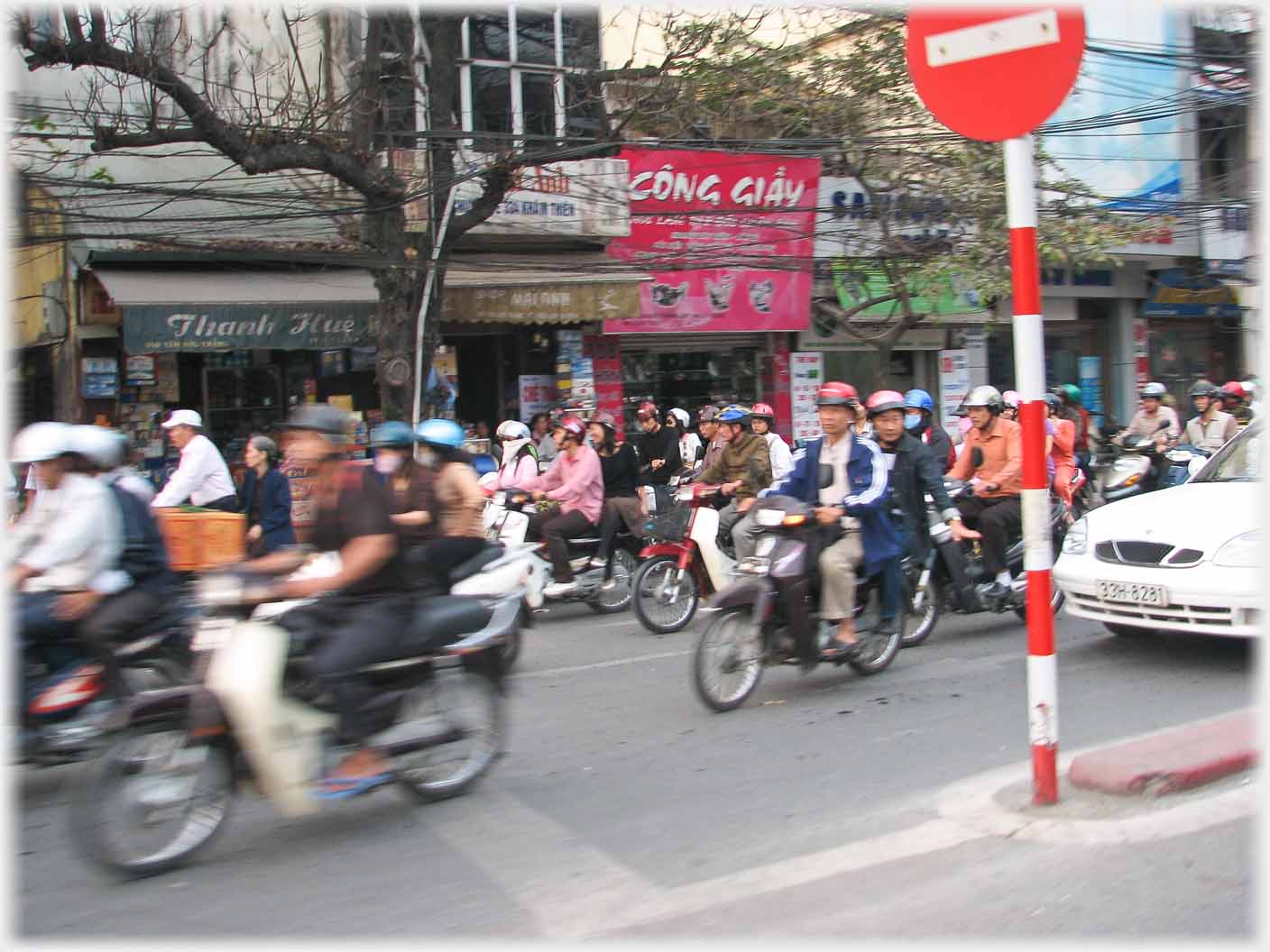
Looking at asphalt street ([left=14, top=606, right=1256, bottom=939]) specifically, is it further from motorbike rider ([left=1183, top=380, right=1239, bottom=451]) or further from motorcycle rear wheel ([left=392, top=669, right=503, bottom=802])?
motorbike rider ([left=1183, top=380, right=1239, bottom=451])

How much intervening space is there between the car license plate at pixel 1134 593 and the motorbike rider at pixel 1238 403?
27.8ft

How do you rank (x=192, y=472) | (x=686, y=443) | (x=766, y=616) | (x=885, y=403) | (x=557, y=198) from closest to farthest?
(x=766, y=616)
(x=885, y=403)
(x=192, y=472)
(x=686, y=443)
(x=557, y=198)

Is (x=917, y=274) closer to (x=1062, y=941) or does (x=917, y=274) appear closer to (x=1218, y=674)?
(x=1218, y=674)

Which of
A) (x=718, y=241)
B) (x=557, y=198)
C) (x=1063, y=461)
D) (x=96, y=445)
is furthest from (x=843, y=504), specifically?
(x=718, y=241)

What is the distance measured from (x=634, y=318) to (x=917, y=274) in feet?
13.9

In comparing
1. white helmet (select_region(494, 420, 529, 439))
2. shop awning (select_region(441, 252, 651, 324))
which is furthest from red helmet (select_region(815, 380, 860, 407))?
shop awning (select_region(441, 252, 651, 324))

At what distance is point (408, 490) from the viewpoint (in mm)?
5609

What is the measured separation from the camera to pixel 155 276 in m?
12.5

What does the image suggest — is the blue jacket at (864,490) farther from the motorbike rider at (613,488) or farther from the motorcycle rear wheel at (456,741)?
the motorbike rider at (613,488)

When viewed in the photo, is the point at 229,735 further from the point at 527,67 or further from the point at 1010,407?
the point at 527,67

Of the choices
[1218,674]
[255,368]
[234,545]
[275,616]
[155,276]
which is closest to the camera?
[275,616]

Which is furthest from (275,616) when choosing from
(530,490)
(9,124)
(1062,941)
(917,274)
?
(917,274)

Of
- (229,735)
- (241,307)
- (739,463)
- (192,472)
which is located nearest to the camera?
(229,735)

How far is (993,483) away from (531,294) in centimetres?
741
